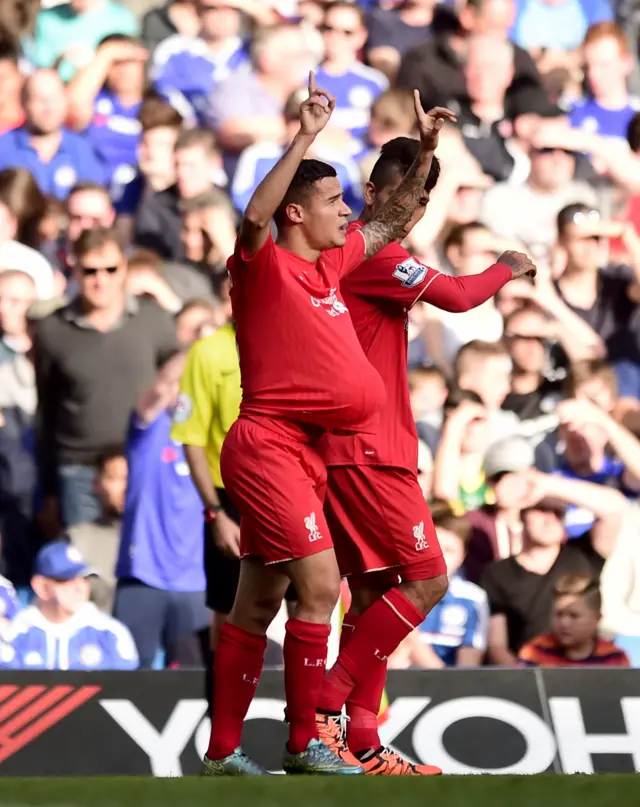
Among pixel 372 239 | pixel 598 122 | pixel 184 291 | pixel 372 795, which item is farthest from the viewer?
pixel 598 122

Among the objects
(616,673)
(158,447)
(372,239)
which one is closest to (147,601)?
(158,447)

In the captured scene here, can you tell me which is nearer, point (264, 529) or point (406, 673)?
point (264, 529)

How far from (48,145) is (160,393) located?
60.0 inches

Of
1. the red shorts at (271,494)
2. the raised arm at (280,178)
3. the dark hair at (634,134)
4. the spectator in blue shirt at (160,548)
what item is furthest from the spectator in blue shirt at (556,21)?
the red shorts at (271,494)

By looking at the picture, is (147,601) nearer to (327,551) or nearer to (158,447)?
(158,447)

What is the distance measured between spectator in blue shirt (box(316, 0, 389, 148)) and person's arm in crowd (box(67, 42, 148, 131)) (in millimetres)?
1000

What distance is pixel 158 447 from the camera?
22.8ft

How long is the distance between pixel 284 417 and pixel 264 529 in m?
0.33

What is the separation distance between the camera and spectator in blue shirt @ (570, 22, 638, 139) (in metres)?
8.00

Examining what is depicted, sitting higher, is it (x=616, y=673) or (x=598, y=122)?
(x=598, y=122)

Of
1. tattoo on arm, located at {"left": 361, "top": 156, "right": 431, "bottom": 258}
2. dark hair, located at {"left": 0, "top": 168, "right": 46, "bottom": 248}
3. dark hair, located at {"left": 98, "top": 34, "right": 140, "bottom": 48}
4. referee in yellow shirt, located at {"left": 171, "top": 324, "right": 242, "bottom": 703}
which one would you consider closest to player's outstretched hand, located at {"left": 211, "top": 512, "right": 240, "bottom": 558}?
referee in yellow shirt, located at {"left": 171, "top": 324, "right": 242, "bottom": 703}

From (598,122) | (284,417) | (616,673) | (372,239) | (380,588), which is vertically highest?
(598,122)

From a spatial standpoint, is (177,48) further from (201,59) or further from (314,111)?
(314,111)

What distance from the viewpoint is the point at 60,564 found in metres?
6.71
